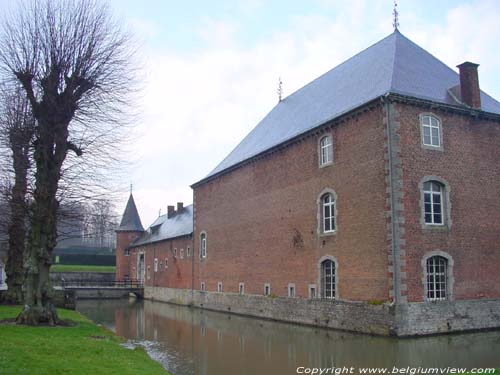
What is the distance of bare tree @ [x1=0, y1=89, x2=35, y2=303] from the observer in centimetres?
1440

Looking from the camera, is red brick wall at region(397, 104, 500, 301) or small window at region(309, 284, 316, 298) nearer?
red brick wall at region(397, 104, 500, 301)

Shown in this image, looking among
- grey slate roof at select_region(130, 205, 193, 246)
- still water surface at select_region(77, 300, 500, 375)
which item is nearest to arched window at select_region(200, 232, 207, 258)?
grey slate roof at select_region(130, 205, 193, 246)

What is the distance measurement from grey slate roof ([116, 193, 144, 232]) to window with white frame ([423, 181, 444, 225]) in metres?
35.3

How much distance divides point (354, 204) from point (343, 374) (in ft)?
25.5

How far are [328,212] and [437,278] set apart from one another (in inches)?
176

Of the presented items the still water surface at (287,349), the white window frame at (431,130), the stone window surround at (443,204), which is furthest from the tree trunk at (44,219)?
the white window frame at (431,130)

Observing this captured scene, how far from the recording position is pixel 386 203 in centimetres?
1566

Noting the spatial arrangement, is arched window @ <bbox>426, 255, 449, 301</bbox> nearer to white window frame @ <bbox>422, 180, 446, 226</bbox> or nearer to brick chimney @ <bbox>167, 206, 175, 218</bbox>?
white window frame @ <bbox>422, 180, 446, 226</bbox>

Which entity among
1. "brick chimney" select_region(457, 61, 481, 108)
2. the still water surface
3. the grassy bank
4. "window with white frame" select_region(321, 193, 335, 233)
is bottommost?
the still water surface

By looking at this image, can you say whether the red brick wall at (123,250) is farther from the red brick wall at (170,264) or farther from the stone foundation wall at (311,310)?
the stone foundation wall at (311,310)

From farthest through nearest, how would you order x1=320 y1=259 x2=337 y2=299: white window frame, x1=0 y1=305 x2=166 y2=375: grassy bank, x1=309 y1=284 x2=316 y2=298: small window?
x1=309 y1=284 x2=316 y2=298: small window
x1=320 y1=259 x2=337 y2=299: white window frame
x1=0 y1=305 x2=166 y2=375: grassy bank

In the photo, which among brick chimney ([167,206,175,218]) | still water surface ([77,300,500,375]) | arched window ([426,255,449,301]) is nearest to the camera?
still water surface ([77,300,500,375])

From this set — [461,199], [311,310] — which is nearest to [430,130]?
[461,199]

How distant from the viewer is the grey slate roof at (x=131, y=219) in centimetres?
4766
